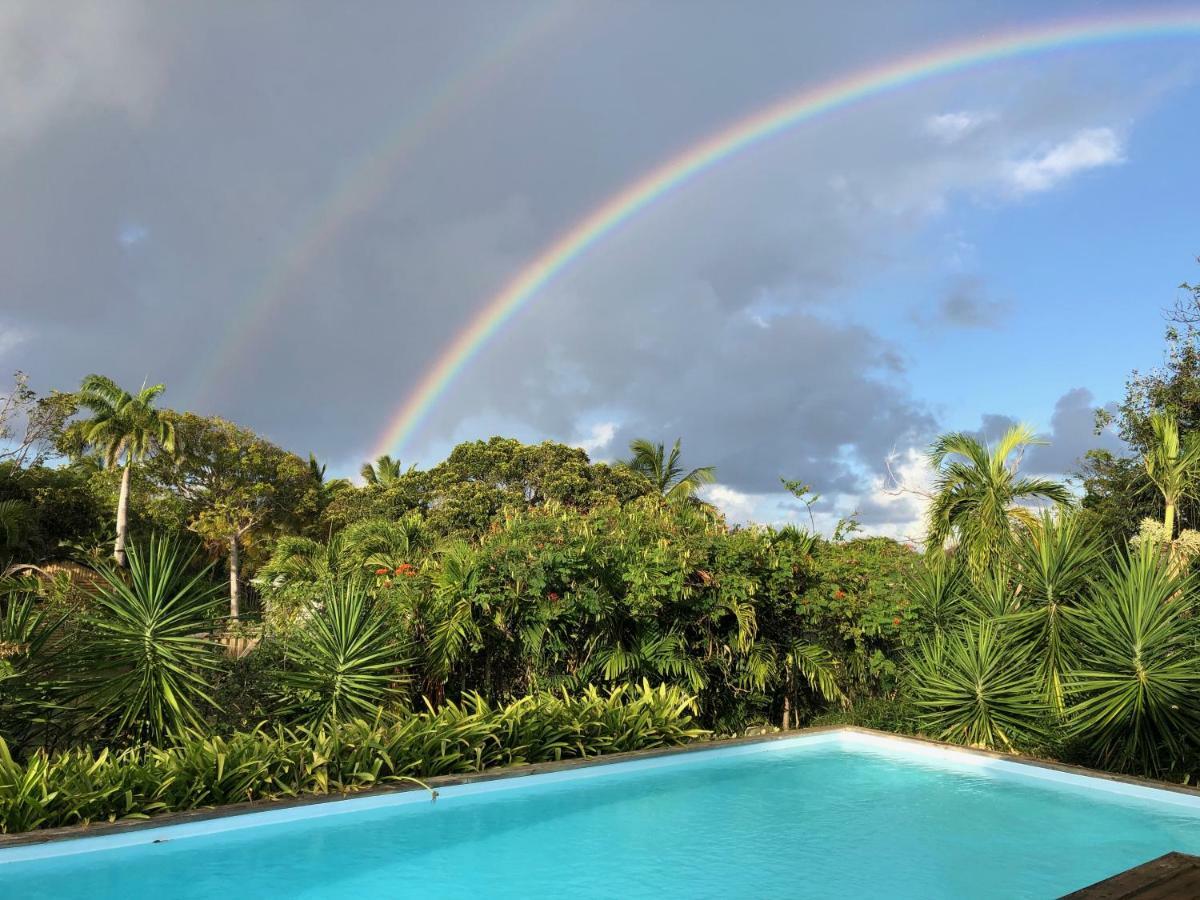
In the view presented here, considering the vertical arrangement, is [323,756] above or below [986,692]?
below

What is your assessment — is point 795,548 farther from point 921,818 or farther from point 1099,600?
point 921,818

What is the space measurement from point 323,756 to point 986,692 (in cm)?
569

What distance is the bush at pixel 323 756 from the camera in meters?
5.05

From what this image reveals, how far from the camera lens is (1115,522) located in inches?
659

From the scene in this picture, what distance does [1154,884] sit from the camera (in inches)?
131

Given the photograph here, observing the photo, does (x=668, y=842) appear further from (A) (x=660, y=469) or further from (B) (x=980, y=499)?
(A) (x=660, y=469)

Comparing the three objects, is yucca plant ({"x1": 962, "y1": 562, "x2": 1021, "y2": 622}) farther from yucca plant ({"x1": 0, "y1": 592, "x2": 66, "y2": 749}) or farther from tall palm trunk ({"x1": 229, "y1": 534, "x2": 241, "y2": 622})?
tall palm trunk ({"x1": 229, "y1": 534, "x2": 241, "y2": 622})

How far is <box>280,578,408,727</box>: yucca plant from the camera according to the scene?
6.83 metres

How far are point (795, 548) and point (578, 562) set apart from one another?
10.0 feet

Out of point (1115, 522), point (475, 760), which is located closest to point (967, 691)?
point (475, 760)

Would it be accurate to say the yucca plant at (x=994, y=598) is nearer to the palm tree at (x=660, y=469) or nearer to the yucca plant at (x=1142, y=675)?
the yucca plant at (x=1142, y=675)

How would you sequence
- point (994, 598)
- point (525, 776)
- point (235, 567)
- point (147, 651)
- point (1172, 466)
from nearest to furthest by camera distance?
point (147, 651)
point (525, 776)
point (994, 598)
point (1172, 466)
point (235, 567)

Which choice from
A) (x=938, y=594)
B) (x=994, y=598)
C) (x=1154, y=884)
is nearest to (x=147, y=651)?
(x=1154, y=884)

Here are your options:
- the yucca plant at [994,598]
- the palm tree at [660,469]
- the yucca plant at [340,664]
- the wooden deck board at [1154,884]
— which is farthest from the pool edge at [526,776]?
the palm tree at [660,469]
